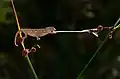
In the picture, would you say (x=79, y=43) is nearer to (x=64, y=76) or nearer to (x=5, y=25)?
(x=64, y=76)

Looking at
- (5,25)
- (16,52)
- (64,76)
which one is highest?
(5,25)

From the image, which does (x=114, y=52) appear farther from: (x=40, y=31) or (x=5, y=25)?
(x=40, y=31)

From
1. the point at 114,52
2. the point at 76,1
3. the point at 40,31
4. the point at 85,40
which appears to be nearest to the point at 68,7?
the point at 76,1

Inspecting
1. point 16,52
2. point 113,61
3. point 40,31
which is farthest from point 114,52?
point 40,31

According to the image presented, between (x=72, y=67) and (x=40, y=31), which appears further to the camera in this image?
(x=72, y=67)

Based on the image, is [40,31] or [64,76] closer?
[40,31]

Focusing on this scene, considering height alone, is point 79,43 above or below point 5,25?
below
